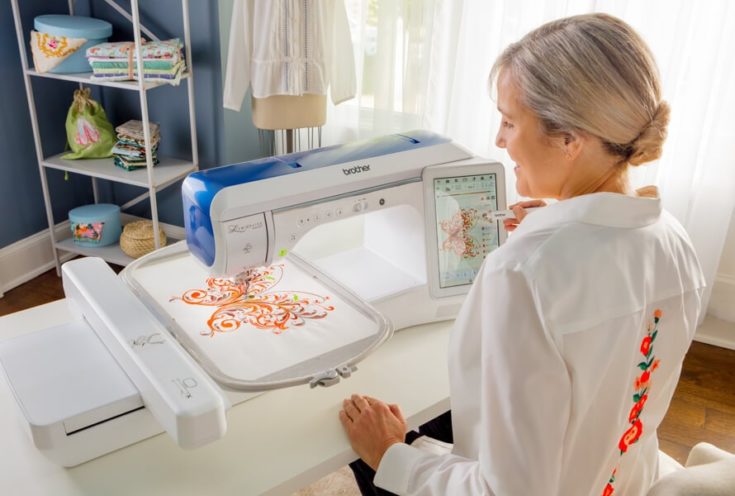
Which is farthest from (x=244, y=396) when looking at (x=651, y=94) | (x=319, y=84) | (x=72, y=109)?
(x=72, y=109)

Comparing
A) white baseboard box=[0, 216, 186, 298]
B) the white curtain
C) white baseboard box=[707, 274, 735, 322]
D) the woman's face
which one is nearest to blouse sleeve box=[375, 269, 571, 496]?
the woman's face

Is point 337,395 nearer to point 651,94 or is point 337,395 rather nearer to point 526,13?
point 651,94

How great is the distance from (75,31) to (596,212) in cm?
261

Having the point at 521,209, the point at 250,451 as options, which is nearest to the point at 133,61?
the point at 521,209

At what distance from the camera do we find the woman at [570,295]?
88 centimetres

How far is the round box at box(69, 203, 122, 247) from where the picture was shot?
3.23 meters

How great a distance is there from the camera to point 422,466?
1.07 m

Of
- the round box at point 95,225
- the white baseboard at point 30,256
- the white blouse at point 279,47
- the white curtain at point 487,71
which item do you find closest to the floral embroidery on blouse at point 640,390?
the white curtain at point 487,71

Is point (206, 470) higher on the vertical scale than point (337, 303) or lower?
lower

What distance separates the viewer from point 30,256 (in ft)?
10.7

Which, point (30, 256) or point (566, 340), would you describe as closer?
point (566, 340)

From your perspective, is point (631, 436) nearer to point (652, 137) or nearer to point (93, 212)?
point (652, 137)

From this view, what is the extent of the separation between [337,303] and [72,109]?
233 centimetres

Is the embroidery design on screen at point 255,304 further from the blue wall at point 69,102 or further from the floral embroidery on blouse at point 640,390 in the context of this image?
the blue wall at point 69,102
